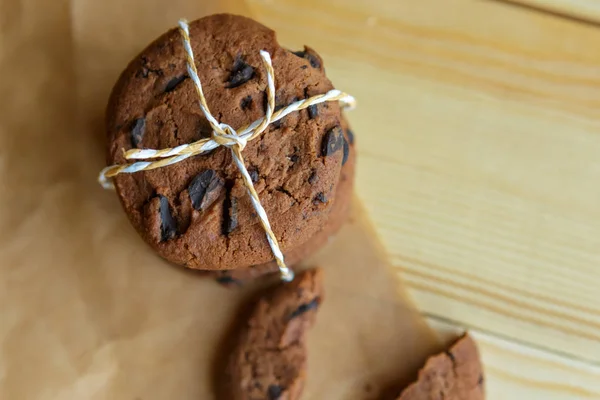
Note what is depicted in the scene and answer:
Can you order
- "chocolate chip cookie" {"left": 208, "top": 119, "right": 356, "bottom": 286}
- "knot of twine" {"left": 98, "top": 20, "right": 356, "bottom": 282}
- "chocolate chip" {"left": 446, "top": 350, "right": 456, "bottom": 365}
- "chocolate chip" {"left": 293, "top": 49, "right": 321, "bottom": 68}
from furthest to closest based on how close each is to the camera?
"chocolate chip" {"left": 446, "top": 350, "right": 456, "bottom": 365} → "chocolate chip cookie" {"left": 208, "top": 119, "right": 356, "bottom": 286} → "chocolate chip" {"left": 293, "top": 49, "right": 321, "bottom": 68} → "knot of twine" {"left": 98, "top": 20, "right": 356, "bottom": 282}

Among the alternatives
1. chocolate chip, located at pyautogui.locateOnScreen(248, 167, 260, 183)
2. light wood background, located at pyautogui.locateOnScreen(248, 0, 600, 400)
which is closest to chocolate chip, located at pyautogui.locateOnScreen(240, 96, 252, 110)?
chocolate chip, located at pyautogui.locateOnScreen(248, 167, 260, 183)

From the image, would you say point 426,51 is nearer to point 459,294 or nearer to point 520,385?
point 459,294

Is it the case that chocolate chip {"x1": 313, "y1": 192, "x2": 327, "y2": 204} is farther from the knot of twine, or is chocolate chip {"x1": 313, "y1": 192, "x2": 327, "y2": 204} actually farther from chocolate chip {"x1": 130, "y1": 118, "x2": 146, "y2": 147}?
chocolate chip {"x1": 130, "y1": 118, "x2": 146, "y2": 147}

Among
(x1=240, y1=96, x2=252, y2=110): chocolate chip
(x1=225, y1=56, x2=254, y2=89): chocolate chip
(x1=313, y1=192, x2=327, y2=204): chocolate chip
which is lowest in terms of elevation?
(x1=313, y1=192, x2=327, y2=204): chocolate chip

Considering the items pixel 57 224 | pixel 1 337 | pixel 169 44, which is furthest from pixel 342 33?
pixel 1 337

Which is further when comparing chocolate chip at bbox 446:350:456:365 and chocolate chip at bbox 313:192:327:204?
chocolate chip at bbox 446:350:456:365

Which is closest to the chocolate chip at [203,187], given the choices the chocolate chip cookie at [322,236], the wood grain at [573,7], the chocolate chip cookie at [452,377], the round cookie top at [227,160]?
the round cookie top at [227,160]

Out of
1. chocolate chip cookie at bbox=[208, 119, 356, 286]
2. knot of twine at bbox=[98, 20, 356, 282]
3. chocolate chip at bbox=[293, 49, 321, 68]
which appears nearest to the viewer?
knot of twine at bbox=[98, 20, 356, 282]
